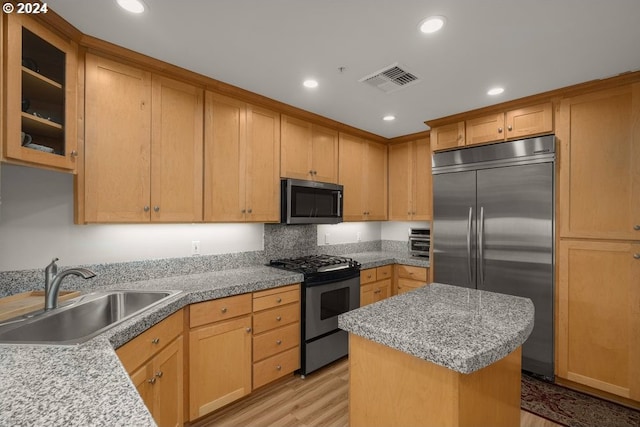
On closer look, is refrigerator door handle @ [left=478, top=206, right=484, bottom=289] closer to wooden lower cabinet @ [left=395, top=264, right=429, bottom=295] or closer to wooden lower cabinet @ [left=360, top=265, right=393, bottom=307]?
wooden lower cabinet @ [left=395, top=264, right=429, bottom=295]

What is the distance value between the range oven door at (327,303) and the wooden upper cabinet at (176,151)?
120 cm

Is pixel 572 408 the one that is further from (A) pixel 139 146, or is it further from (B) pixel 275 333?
(A) pixel 139 146

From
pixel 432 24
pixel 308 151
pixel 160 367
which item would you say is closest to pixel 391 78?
pixel 432 24

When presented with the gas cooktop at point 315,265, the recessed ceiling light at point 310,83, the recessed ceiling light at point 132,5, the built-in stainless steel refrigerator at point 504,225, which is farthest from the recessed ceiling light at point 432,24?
the gas cooktop at point 315,265

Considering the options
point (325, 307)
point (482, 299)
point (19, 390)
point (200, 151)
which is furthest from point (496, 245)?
point (19, 390)

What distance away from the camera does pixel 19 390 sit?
2.61 feet

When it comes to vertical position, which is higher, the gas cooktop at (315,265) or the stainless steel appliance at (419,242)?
the stainless steel appliance at (419,242)

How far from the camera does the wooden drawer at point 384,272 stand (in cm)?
344

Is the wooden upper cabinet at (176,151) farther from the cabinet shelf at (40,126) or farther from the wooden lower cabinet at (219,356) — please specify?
the wooden lower cabinet at (219,356)

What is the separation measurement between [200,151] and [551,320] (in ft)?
10.7

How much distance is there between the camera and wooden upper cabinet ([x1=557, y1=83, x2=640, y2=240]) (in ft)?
7.43

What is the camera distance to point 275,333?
243cm

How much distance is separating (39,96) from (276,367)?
7.85ft

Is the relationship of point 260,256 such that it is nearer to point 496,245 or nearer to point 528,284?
point 496,245
